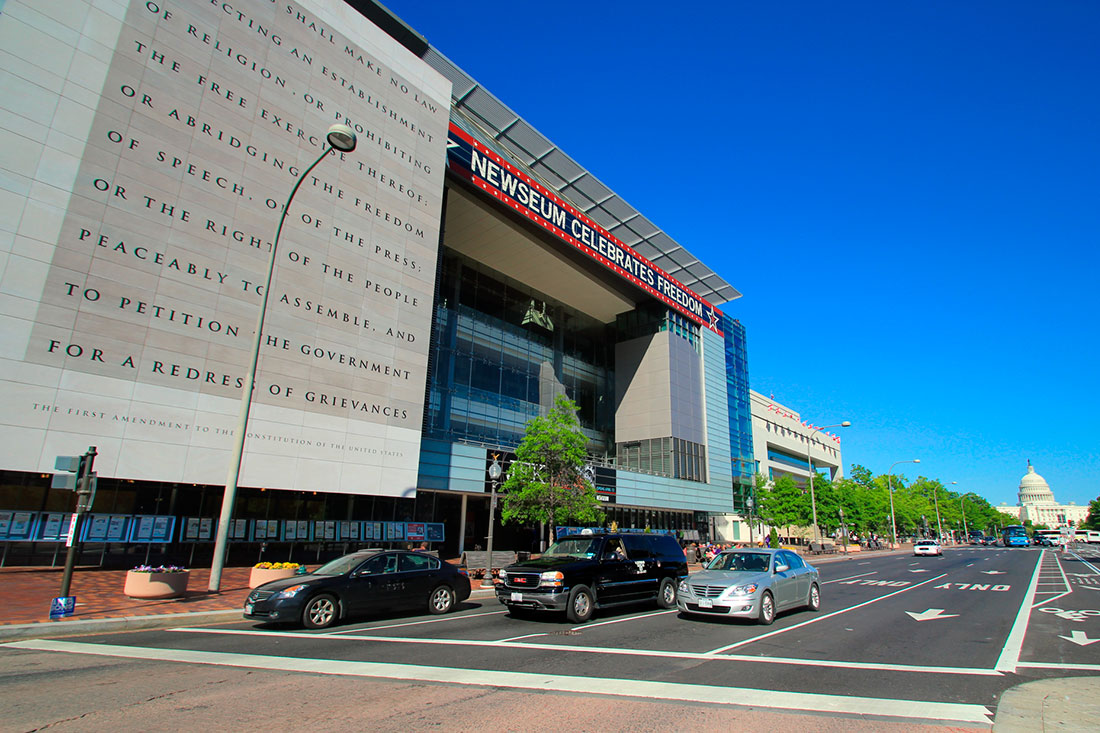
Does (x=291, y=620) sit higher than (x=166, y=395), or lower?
lower

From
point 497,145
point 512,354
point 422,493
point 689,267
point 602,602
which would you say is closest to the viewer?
point 602,602

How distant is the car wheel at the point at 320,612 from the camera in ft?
35.0

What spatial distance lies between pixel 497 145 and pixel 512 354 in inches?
599

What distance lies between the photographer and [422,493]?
31.1m

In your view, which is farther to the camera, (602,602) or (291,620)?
(602,602)

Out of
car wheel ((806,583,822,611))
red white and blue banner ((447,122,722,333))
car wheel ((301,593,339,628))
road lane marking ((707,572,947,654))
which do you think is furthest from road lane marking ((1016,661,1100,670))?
red white and blue banner ((447,122,722,333))

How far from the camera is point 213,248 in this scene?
21.9 meters

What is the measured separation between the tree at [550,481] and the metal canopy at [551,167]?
21186 millimetres

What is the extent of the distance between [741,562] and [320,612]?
921 centimetres

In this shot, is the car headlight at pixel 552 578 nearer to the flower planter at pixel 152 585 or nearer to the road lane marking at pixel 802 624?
the road lane marking at pixel 802 624

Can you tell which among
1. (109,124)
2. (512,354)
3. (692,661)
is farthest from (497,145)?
(692,661)

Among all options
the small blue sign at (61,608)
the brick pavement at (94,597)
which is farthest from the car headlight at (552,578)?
the small blue sign at (61,608)

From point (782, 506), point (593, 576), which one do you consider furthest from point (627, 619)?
point (782, 506)

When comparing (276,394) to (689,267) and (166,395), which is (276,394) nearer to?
(166,395)
